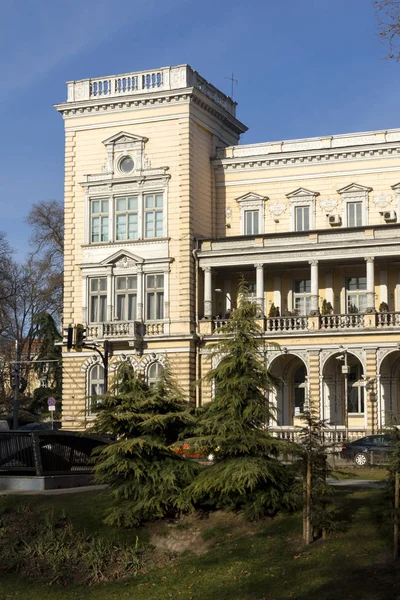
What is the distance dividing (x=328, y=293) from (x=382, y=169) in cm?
755

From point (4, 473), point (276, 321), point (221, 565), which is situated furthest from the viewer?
point (276, 321)

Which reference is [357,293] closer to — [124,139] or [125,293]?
[125,293]

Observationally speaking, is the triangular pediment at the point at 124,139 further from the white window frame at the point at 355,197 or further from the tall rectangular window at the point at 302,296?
the tall rectangular window at the point at 302,296

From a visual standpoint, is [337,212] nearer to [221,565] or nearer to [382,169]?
[382,169]

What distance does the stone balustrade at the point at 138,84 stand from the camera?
5294cm

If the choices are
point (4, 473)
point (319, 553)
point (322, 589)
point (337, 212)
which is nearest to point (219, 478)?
point (319, 553)

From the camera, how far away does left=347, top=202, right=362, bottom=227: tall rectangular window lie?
2088 inches

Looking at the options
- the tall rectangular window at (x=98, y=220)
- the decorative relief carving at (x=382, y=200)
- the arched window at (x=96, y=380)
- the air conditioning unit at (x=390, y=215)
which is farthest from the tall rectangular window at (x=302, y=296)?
the arched window at (x=96, y=380)

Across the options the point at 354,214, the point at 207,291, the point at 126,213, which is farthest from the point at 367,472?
the point at 126,213

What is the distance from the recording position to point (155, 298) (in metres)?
52.8

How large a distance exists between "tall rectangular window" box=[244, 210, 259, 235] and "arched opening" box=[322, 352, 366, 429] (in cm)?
938

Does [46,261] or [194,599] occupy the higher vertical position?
[46,261]

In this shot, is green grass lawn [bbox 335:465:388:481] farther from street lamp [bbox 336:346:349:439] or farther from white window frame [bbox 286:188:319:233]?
white window frame [bbox 286:188:319:233]

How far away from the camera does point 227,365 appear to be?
2478cm
